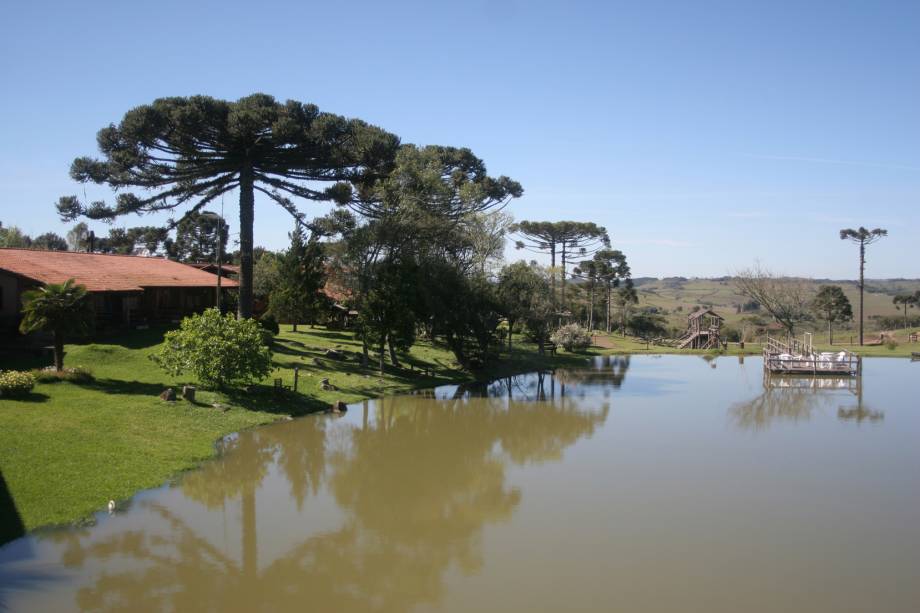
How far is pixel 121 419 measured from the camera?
18.7 metres

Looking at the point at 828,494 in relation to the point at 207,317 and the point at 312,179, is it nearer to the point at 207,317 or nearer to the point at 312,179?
the point at 207,317

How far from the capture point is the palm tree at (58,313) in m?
21.5

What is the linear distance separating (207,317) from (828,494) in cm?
1997

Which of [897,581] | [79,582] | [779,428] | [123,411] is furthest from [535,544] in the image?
[779,428]

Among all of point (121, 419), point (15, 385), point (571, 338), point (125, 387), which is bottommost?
point (121, 419)

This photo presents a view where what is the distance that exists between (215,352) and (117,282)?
41.0 feet

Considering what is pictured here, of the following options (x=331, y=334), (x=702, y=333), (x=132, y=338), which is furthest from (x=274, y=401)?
(x=702, y=333)

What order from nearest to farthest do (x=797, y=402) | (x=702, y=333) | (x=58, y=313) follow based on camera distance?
(x=58, y=313), (x=797, y=402), (x=702, y=333)

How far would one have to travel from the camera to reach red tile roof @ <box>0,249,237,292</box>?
95.1 feet

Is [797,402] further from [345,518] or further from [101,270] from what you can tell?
[101,270]

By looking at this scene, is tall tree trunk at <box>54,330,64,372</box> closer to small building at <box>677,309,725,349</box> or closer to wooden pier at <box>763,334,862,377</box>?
wooden pier at <box>763,334,862,377</box>

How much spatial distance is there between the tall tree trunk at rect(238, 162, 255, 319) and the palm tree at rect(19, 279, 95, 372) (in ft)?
29.6

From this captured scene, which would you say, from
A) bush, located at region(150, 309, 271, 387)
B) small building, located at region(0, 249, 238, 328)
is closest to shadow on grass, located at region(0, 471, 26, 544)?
bush, located at region(150, 309, 271, 387)

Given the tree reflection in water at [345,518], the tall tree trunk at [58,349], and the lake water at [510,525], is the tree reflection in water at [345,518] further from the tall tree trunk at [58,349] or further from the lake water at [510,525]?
the tall tree trunk at [58,349]
